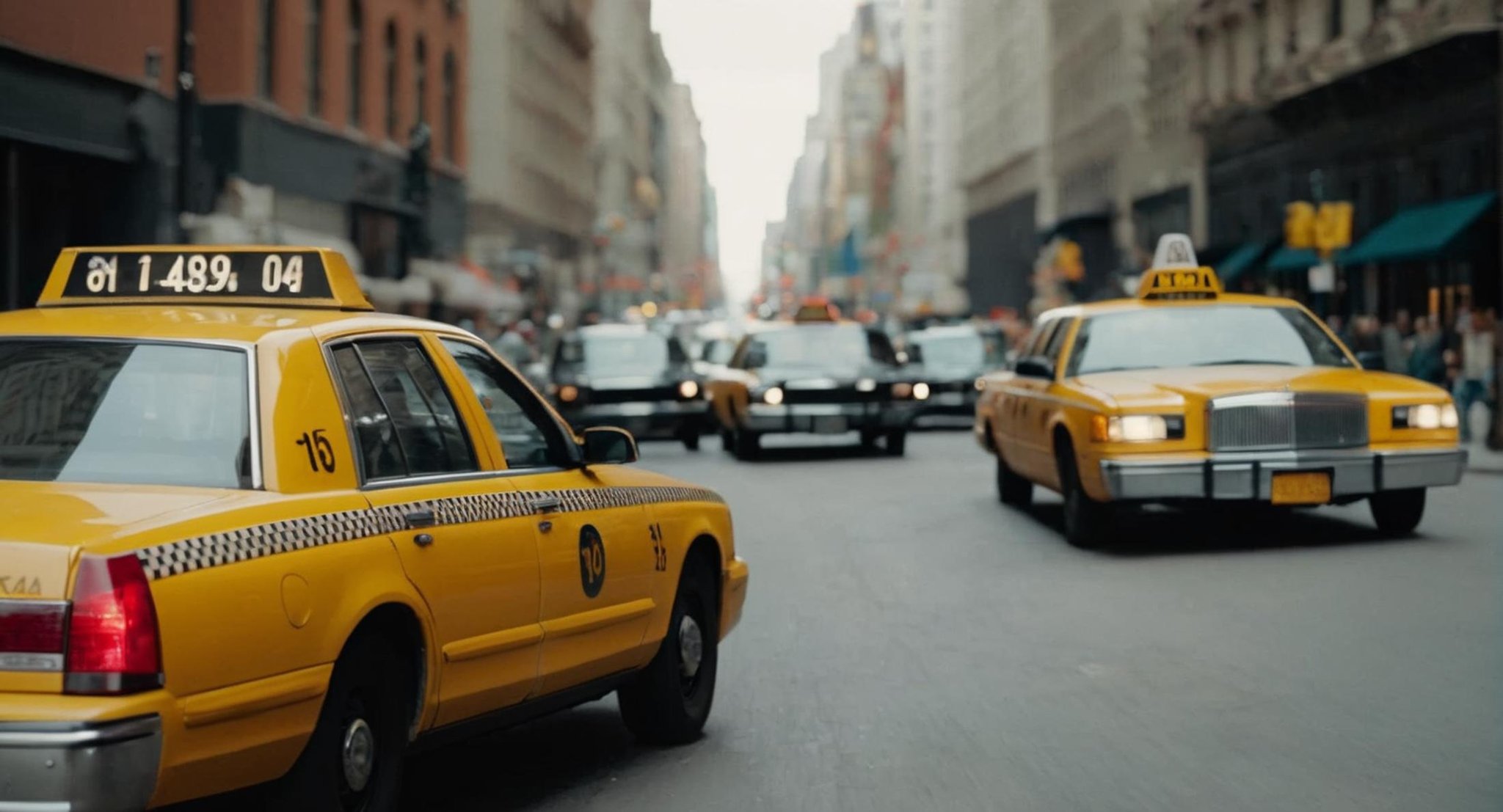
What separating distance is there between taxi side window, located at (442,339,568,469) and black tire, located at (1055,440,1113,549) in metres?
7.98

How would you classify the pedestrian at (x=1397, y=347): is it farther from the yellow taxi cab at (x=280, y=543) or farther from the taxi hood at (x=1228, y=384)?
the yellow taxi cab at (x=280, y=543)

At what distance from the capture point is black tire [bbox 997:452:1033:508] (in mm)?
19281

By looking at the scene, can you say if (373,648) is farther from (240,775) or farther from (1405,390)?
(1405,390)

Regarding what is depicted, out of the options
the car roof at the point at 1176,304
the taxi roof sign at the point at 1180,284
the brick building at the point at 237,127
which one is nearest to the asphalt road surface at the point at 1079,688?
the car roof at the point at 1176,304

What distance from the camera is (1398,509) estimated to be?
1555cm

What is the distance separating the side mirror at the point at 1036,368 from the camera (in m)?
16.1

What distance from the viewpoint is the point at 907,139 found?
181 meters

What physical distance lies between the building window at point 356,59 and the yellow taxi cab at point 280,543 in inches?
1584

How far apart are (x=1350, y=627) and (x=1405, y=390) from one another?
4144 millimetres

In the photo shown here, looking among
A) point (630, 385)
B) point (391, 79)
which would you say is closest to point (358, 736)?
point (630, 385)

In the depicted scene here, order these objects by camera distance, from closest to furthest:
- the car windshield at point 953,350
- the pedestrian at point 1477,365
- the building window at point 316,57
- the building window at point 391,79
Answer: the pedestrian at point 1477,365, the car windshield at point 953,350, the building window at point 316,57, the building window at point 391,79

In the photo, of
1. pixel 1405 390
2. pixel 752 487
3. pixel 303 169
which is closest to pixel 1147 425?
pixel 1405 390

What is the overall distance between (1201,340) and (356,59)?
33.7 metres

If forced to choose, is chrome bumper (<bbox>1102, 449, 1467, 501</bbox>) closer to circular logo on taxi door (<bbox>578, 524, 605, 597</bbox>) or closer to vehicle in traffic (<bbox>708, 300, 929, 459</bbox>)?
circular logo on taxi door (<bbox>578, 524, 605, 597</bbox>)
